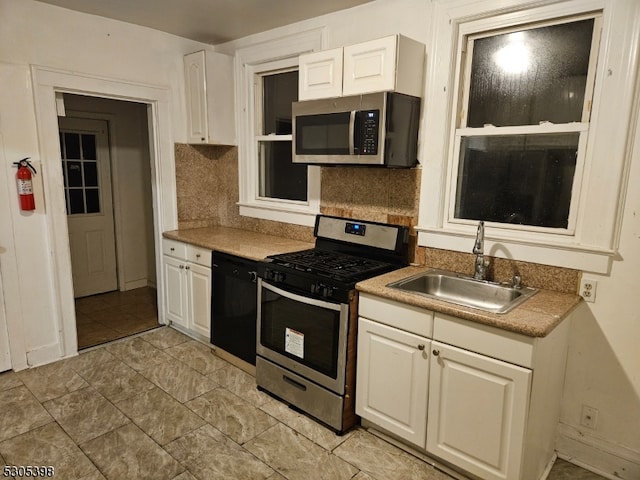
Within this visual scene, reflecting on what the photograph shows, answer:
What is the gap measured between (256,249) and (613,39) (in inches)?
90.5

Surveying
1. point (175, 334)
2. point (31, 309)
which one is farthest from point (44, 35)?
point (175, 334)

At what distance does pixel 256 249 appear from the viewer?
9.86ft

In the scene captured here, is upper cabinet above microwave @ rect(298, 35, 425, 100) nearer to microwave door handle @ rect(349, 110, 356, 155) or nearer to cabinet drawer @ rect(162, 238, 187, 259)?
microwave door handle @ rect(349, 110, 356, 155)

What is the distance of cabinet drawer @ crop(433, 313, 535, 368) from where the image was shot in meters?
1.70

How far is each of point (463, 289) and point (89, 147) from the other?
405 cm

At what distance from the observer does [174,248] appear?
356 centimetres

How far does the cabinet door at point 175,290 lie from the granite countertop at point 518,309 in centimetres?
186

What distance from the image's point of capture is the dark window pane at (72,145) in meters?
4.29

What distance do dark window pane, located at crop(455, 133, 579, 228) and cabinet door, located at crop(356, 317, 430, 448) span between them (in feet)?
2.95

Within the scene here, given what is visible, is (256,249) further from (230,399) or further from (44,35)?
(44,35)

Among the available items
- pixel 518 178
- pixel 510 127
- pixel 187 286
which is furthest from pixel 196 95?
pixel 518 178

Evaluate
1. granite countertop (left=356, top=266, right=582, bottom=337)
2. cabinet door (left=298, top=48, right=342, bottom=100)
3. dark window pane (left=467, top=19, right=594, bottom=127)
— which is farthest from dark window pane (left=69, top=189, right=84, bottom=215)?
dark window pane (left=467, top=19, right=594, bottom=127)

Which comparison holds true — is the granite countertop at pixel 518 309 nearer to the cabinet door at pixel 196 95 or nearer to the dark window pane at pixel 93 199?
the cabinet door at pixel 196 95

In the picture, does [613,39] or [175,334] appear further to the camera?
[175,334]
